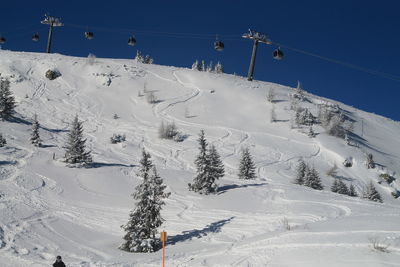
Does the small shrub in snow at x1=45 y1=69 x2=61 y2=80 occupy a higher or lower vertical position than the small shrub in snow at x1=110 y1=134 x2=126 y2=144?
higher

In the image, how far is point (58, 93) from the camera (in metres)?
51.7

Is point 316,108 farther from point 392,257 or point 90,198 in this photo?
point 392,257

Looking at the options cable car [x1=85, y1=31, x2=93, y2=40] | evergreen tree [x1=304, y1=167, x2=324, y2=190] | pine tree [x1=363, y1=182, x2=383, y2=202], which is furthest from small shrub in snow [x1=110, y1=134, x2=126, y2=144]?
pine tree [x1=363, y1=182, x2=383, y2=202]

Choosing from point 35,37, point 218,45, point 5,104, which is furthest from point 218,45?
point 35,37

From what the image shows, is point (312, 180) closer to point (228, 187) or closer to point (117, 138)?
point (228, 187)

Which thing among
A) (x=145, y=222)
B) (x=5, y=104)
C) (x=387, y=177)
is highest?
(x=5, y=104)

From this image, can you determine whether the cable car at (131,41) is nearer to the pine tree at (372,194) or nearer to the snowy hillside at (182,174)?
the snowy hillside at (182,174)

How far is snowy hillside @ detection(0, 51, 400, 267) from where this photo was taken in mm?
11883

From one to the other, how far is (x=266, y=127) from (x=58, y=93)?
95.1 feet

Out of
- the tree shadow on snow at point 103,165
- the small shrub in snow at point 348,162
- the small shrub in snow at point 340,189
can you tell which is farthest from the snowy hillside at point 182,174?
the small shrub in snow at point 340,189

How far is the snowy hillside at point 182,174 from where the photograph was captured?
11883 millimetres

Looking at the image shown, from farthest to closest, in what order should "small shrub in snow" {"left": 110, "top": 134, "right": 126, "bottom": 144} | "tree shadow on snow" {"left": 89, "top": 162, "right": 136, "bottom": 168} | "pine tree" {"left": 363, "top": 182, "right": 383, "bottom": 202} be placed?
"small shrub in snow" {"left": 110, "top": 134, "right": 126, "bottom": 144} → "pine tree" {"left": 363, "top": 182, "right": 383, "bottom": 202} → "tree shadow on snow" {"left": 89, "top": 162, "right": 136, "bottom": 168}

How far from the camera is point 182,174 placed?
1133 inches

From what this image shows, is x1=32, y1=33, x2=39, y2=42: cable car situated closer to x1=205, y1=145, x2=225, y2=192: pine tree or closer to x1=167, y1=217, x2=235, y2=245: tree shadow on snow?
x1=205, y1=145, x2=225, y2=192: pine tree
